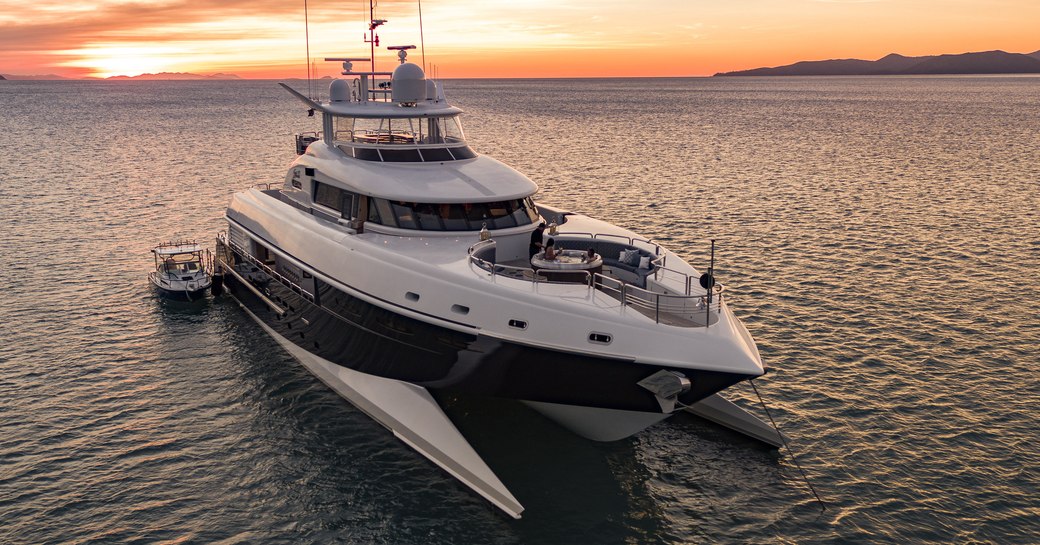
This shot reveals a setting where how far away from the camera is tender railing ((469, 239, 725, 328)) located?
1446cm

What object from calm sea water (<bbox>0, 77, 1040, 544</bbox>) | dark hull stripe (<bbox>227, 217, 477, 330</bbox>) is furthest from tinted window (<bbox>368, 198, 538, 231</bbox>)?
calm sea water (<bbox>0, 77, 1040, 544</bbox>)

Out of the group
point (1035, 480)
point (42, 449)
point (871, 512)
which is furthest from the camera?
point (42, 449)

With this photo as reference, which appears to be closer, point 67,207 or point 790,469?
point 790,469

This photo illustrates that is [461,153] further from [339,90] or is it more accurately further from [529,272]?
[529,272]

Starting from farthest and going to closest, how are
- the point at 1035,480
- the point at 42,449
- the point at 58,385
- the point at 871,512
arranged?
the point at 58,385 < the point at 42,449 < the point at 1035,480 < the point at 871,512

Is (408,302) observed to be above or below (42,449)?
above

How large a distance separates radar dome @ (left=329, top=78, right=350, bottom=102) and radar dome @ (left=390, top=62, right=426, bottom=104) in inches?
91.5

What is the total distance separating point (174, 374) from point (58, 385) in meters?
2.83

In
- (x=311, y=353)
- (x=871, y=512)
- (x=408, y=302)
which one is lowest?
(x=871, y=512)

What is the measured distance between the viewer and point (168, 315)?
82.8 ft

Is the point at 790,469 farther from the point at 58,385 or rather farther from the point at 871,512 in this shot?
the point at 58,385

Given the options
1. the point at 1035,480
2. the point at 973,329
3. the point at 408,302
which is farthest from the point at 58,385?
the point at 973,329

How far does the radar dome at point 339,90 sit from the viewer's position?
2359 cm

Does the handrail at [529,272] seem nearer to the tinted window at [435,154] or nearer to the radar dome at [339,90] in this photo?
the tinted window at [435,154]
